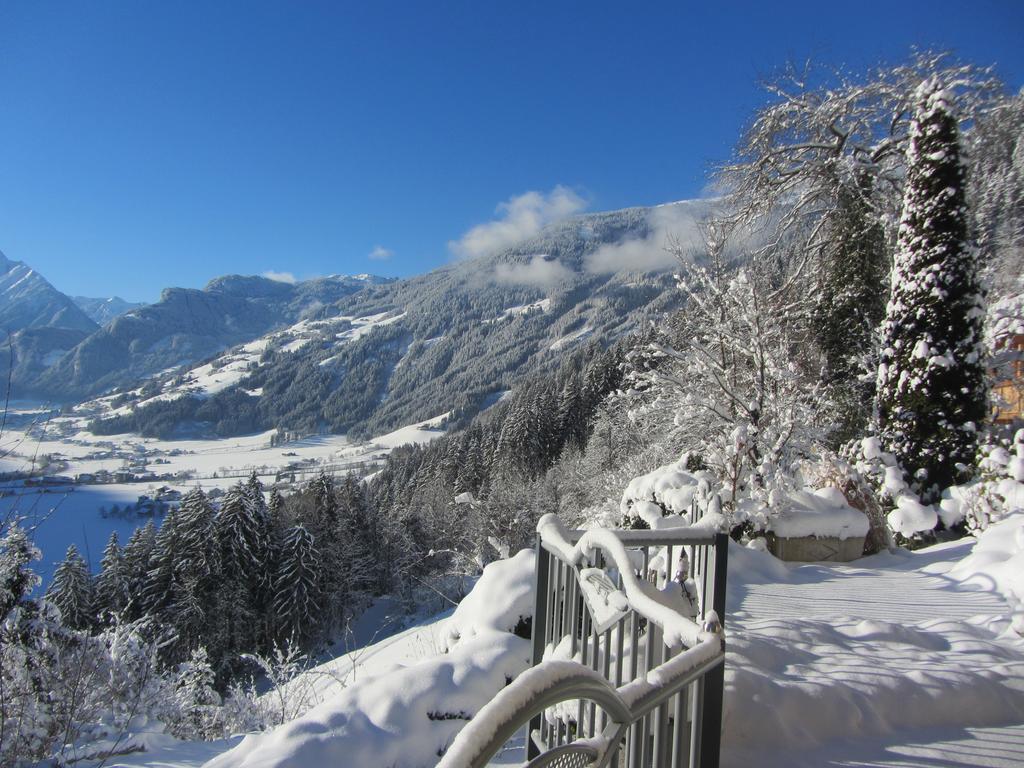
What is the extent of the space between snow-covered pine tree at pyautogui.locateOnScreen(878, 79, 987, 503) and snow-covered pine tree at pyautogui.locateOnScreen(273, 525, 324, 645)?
26.9 m

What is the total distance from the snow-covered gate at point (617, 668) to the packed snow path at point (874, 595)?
232 cm

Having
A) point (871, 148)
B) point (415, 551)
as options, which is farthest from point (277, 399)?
point (871, 148)

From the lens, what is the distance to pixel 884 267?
38.5 ft

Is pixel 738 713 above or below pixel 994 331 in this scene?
below

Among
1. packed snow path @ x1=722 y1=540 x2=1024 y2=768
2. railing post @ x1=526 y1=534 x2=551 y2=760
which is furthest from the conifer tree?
packed snow path @ x1=722 y1=540 x2=1024 y2=768

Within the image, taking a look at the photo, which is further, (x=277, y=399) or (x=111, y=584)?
(x=277, y=399)

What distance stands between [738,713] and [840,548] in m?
5.28

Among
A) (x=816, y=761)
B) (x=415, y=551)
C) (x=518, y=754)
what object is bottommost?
(x=415, y=551)

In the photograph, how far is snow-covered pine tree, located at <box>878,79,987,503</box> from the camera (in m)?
8.59

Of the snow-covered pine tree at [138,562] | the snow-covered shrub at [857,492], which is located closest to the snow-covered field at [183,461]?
the snow-covered pine tree at [138,562]

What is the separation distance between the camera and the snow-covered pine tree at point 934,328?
28.2 feet

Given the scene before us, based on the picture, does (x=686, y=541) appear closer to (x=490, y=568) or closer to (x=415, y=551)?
(x=490, y=568)

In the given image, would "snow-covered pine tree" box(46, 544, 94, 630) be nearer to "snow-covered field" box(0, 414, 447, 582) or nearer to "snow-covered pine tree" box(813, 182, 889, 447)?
"snow-covered pine tree" box(813, 182, 889, 447)

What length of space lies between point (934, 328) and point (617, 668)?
356 inches
